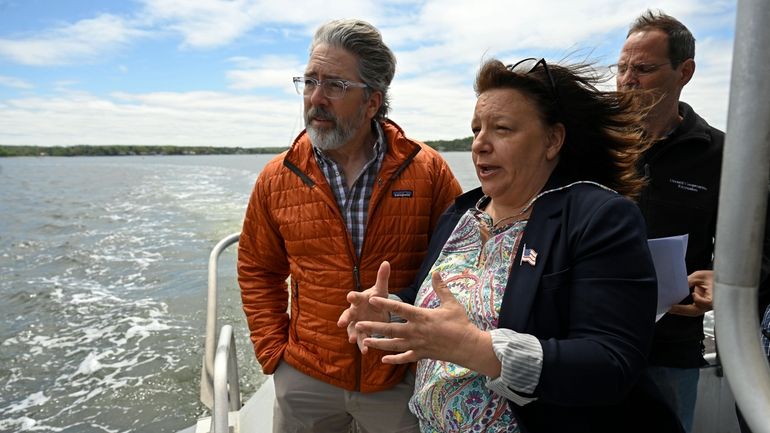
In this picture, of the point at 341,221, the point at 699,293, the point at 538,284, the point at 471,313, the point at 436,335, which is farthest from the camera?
the point at 341,221

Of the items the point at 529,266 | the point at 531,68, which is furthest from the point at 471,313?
the point at 531,68

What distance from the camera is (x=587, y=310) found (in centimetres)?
114

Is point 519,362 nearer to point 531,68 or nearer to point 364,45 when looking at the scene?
point 531,68

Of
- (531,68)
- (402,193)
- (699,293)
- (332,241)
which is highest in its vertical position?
(531,68)

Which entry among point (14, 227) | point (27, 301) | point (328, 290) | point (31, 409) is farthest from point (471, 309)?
point (14, 227)

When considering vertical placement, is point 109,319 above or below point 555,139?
below

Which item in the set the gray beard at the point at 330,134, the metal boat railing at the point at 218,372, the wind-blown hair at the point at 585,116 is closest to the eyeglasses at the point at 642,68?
the wind-blown hair at the point at 585,116

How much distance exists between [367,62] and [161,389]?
6.08 m

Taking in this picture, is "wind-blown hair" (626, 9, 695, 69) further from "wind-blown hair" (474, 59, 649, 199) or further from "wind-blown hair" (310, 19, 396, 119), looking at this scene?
"wind-blown hair" (310, 19, 396, 119)

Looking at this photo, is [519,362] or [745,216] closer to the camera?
[745,216]

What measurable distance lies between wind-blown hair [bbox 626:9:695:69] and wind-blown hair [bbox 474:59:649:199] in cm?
60

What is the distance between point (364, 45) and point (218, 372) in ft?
4.40

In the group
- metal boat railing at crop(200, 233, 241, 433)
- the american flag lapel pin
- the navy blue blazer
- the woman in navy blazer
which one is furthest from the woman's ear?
metal boat railing at crop(200, 233, 241, 433)

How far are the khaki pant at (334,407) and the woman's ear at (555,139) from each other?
3.36 feet
